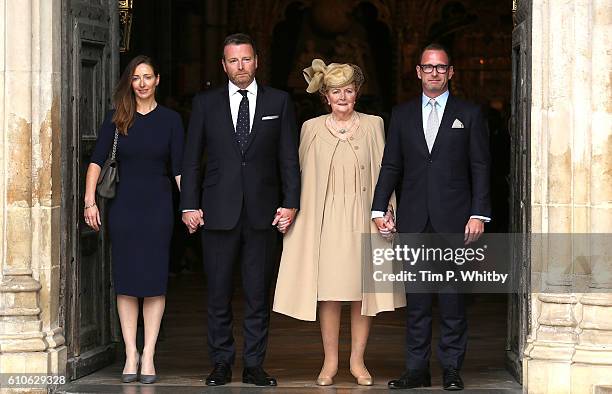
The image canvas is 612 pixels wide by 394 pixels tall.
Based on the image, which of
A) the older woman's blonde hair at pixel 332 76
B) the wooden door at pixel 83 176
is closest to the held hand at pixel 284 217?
the older woman's blonde hair at pixel 332 76

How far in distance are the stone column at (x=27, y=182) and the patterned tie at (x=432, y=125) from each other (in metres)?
2.23

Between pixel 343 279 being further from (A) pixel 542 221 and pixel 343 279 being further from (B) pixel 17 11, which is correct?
(B) pixel 17 11

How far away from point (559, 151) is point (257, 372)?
2206mm

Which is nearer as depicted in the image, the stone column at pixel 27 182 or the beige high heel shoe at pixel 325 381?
the stone column at pixel 27 182

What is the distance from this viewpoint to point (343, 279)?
9.03 metres

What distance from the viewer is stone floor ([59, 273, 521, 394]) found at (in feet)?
30.2

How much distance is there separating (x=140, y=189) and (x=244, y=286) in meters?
0.86

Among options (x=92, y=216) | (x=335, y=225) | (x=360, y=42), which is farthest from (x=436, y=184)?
(x=360, y=42)

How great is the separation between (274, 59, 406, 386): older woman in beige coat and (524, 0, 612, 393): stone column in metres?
0.92

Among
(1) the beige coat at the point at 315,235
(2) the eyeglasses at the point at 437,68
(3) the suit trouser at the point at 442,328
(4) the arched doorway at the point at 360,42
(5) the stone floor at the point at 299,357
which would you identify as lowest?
(5) the stone floor at the point at 299,357

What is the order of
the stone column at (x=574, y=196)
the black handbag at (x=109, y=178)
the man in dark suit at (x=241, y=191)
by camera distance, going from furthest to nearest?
the black handbag at (x=109, y=178) < the man in dark suit at (x=241, y=191) < the stone column at (x=574, y=196)

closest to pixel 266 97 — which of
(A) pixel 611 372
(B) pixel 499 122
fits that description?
(A) pixel 611 372

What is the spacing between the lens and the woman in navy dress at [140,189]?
9.22 meters

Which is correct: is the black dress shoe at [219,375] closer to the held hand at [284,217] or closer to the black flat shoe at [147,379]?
the black flat shoe at [147,379]
